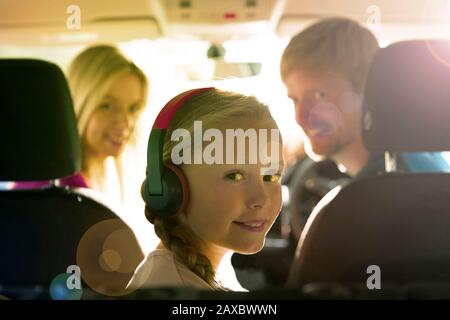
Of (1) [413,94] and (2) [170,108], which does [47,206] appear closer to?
(2) [170,108]

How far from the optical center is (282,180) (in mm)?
1868

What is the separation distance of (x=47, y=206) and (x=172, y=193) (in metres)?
0.38

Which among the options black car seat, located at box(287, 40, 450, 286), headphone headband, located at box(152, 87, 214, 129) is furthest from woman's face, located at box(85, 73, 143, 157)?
black car seat, located at box(287, 40, 450, 286)

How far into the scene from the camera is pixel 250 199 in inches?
66.4

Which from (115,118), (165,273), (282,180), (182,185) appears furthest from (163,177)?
(115,118)

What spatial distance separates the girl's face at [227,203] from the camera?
1680mm

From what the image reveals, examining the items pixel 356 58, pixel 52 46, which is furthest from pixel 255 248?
pixel 52 46

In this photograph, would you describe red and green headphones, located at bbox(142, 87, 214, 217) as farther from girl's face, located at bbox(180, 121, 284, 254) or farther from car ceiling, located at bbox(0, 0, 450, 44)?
car ceiling, located at bbox(0, 0, 450, 44)

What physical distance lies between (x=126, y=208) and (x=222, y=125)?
0.34 metres

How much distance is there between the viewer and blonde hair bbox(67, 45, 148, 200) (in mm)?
1989

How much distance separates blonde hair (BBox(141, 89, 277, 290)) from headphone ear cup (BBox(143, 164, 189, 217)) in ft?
0.06

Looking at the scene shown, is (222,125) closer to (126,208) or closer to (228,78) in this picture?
(228,78)

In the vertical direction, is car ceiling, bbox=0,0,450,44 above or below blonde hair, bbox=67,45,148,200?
above
